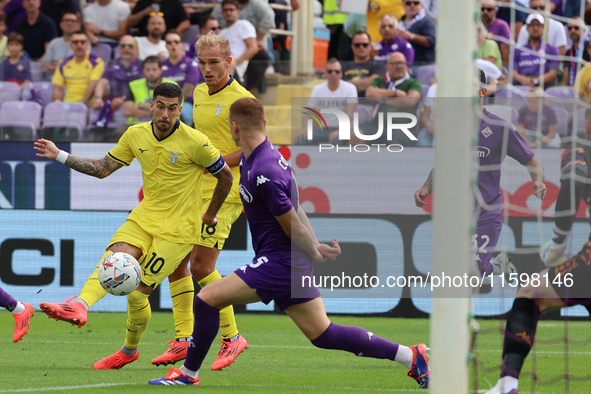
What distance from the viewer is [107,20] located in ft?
48.7

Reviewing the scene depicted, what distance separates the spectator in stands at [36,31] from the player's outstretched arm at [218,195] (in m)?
8.74

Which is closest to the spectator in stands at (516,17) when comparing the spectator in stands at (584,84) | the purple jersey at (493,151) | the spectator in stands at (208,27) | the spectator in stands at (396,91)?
the spectator in stands at (396,91)

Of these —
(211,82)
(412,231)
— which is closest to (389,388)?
(211,82)

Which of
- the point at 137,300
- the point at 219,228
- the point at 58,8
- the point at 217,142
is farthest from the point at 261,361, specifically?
the point at 58,8

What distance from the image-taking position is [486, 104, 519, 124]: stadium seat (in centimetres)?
1019

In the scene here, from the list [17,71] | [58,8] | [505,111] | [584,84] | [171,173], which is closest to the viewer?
[171,173]

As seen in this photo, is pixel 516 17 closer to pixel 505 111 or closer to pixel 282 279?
pixel 505 111

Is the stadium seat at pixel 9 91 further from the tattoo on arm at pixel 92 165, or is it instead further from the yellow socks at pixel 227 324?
the yellow socks at pixel 227 324

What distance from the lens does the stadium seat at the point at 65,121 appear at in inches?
481

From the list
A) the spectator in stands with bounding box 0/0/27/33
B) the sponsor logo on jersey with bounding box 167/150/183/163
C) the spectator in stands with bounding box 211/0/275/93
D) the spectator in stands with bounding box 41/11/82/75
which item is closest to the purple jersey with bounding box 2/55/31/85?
the spectator in stands with bounding box 41/11/82/75

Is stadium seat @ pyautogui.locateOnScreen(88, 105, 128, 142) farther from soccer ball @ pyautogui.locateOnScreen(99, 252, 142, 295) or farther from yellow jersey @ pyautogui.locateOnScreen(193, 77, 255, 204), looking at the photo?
soccer ball @ pyautogui.locateOnScreen(99, 252, 142, 295)

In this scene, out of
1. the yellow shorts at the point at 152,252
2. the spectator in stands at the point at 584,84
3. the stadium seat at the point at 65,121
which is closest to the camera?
the yellow shorts at the point at 152,252

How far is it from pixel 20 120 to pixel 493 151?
25.7ft

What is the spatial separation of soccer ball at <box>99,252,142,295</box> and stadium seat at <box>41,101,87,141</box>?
19.9 ft
